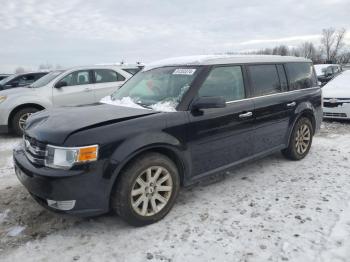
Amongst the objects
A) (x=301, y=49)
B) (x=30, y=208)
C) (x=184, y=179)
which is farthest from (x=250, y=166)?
(x=301, y=49)

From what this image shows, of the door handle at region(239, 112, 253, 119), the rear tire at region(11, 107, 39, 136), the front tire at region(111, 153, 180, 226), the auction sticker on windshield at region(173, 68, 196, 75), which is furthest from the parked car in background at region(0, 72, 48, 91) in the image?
the front tire at region(111, 153, 180, 226)

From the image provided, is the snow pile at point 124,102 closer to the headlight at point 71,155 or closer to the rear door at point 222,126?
the rear door at point 222,126

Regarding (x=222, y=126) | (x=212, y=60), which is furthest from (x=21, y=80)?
(x=222, y=126)

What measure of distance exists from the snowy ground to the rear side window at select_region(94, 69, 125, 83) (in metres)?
4.52

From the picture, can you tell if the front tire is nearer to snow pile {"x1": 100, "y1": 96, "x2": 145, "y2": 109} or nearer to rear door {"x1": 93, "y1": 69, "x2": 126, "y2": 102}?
snow pile {"x1": 100, "y1": 96, "x2": 145, "y2": 109}

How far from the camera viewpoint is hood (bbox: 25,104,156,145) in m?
3.08

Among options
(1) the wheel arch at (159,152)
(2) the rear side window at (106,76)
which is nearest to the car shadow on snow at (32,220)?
(1) the wheel arch at (159,152)

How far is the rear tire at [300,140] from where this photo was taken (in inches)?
208

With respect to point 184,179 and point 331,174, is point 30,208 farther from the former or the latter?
point 331,174

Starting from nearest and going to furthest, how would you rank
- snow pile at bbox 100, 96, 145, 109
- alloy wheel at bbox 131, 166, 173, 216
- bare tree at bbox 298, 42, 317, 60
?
alloy wheel at bbox 131, 166, 173, 216 < snow pile at bbox 100, 96, 145, 109 < bare tree at bbox 298, 42, 317, 60

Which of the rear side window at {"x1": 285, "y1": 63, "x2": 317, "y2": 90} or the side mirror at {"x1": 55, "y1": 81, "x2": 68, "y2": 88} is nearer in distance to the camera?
the rear side window at {"x1": 285, "y1": 63, "x2": 317, "y2": 90}

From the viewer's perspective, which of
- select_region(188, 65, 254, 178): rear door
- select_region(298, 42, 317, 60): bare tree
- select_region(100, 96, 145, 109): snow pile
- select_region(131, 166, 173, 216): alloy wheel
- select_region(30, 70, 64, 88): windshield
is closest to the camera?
select_region(131, 166, 173, 216): alloy wheel

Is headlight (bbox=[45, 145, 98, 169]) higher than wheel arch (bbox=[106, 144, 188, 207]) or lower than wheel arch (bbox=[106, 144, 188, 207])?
higher

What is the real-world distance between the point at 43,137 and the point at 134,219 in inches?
47.6
